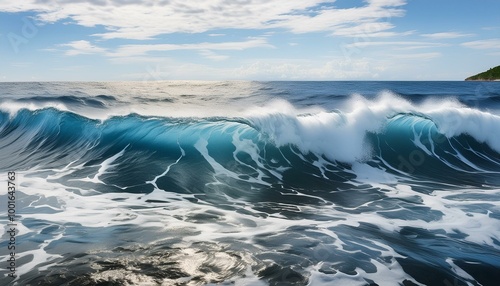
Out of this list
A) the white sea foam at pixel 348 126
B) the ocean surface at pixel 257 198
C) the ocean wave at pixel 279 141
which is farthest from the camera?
the white sea foam at pixel 348 126

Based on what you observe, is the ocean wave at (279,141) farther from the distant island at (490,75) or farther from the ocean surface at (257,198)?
the distant island at (490,75)

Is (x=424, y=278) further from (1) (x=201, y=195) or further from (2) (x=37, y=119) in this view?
(2) (x=37, y=119)

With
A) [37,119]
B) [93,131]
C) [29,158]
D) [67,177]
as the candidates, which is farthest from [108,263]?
[37,119]

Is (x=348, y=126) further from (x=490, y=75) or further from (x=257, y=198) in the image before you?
(x=490, y=75)

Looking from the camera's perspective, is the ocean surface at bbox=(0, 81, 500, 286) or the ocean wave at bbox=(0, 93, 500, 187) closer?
the ocean surface at bbox=(0, 81, 500, 286)

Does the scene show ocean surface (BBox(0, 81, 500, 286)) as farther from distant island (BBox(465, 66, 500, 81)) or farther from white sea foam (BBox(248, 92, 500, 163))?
distant island (BBox(465, 66, 500, 81))

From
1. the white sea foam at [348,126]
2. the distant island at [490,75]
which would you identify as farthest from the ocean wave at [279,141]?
the distant island at [490,75]

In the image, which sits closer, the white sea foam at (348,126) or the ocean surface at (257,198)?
the ocean surface at (257,198)

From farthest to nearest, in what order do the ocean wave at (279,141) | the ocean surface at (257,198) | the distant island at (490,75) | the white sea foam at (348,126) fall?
the distant island at (490,75) < the white sea foam at (348,126) < the ocean wave at (279,141) < the ocean surface at (257,198)

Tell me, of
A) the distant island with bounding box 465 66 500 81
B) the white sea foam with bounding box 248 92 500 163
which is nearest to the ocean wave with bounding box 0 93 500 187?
the white sea foam with bounding box 248 92 500 163

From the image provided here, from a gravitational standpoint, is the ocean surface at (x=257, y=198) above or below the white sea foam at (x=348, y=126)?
below
